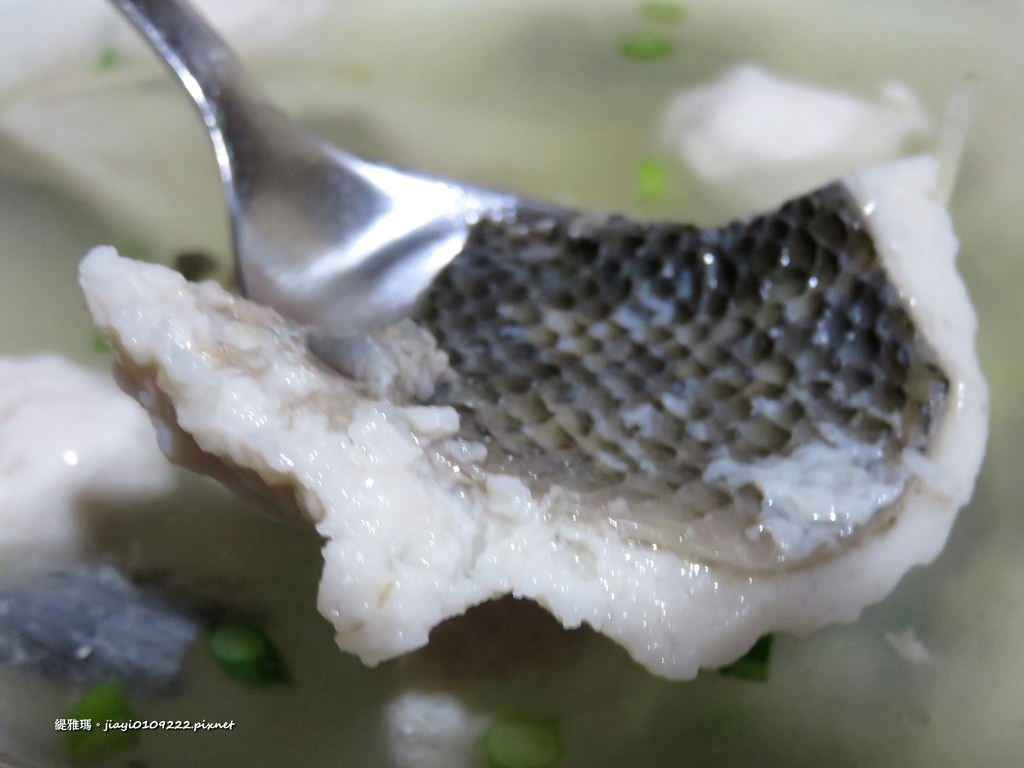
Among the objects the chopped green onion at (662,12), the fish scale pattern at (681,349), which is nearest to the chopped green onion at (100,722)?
the fish scale pattern at (681,349)

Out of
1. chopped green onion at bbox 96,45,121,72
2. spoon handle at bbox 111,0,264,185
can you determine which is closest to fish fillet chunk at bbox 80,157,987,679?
spoon handle at bbox 111,0,264,185

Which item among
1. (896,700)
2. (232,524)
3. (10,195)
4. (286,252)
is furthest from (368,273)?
(896,700)

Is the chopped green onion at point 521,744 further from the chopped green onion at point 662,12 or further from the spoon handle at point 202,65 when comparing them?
the chopped green onion at point 662,12

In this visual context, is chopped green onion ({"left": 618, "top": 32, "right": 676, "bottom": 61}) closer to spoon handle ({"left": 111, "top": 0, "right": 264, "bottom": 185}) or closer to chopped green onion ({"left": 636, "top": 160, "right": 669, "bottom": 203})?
chopped green onion ({"left": 636, "top": 160, "right": 669, "bottom": 203})

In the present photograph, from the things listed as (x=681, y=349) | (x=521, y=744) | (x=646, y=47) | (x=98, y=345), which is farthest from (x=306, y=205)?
(x=646, y=47)

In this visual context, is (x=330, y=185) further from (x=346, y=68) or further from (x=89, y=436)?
(x=346, y=68)

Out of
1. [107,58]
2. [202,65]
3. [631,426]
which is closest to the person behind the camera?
[631,426]

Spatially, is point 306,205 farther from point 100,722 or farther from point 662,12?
point 662,12
